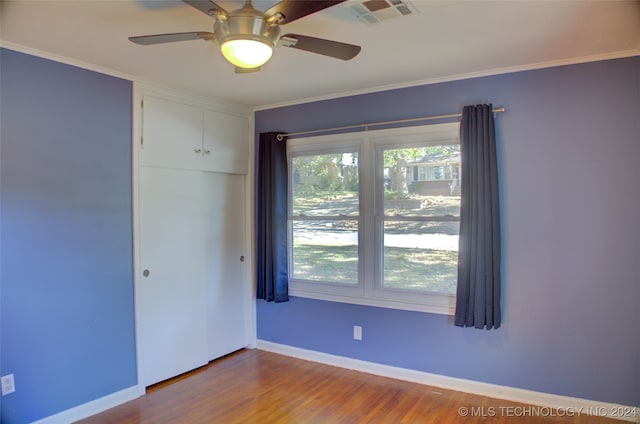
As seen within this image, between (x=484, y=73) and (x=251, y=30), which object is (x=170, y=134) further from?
(x=484, y=73)

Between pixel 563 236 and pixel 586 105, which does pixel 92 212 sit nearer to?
pixel 563 236

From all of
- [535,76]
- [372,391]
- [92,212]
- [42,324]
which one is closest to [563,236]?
[535,76]

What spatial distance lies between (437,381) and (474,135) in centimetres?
195

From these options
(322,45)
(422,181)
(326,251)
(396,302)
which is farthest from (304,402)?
(322,45)

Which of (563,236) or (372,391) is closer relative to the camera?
(563,236)

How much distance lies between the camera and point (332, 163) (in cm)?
386

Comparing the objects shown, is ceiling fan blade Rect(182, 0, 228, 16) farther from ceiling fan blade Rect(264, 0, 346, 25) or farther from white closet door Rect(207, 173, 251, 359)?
white closet door Rect(207, 173, 251, 359)

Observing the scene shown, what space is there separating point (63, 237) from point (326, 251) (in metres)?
2.12

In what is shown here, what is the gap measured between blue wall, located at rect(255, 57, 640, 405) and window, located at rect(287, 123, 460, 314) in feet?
1.02

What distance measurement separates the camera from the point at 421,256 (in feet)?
11.3

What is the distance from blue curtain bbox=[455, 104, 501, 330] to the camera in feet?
9.89

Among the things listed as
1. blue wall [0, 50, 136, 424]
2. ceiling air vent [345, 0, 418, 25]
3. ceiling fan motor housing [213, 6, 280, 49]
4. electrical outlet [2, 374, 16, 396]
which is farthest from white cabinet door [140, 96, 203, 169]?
ceiling air vent [345, 0, 418, 25]

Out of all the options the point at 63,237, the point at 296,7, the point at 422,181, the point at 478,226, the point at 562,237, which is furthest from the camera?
the point at 422,181

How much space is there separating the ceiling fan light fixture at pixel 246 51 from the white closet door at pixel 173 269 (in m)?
1.80
